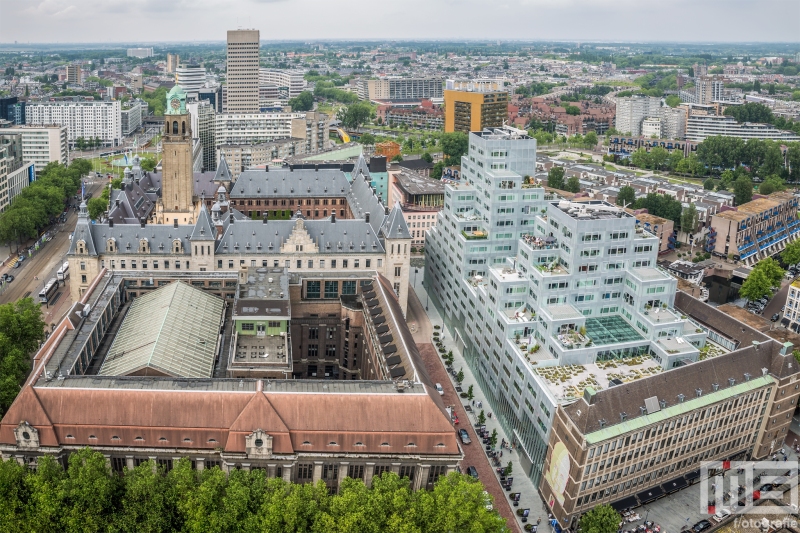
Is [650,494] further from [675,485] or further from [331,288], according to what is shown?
[331,288]

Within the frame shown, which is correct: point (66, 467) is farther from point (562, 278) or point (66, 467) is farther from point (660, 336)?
point (660, 336)

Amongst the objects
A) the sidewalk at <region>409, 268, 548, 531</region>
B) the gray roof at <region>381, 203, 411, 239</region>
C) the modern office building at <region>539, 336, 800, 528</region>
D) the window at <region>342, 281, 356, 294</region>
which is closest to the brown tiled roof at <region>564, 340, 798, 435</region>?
the modern office building at <region>539, 336, 800, 528</region>

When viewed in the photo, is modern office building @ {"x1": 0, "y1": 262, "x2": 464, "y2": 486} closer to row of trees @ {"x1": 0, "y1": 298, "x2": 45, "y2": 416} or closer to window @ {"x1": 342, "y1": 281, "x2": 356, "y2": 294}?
row of trees @ {"x1": 0, "y1": 298, "x2": 45, "y2": 416}

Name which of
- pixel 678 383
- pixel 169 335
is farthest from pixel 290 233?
pixel 678 383

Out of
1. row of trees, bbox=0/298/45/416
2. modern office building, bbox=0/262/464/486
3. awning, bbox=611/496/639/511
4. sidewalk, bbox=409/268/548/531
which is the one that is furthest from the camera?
row of trees, bbox=0/298/45/416

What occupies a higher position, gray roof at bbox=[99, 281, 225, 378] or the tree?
gray roof at bbox=[99, 281, 225, 378]

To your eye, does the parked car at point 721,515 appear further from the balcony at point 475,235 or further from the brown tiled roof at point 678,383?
the balcony at point 475,235

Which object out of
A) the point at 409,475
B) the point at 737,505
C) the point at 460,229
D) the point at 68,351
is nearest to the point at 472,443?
the point at 409,475
